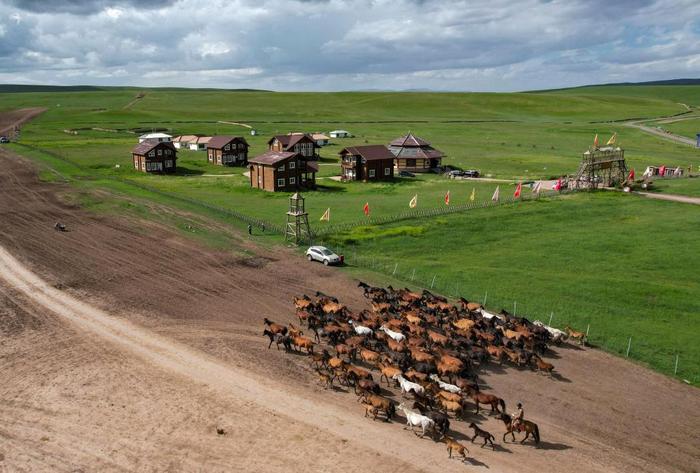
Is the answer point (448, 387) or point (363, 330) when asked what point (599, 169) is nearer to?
point (363, 330)

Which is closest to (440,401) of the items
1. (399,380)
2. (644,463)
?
(399,380)

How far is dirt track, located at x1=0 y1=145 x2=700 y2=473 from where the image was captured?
2359cm

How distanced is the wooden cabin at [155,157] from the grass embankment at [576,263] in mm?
53724

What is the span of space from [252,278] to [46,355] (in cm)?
1668

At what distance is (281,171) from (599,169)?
44.6 metres

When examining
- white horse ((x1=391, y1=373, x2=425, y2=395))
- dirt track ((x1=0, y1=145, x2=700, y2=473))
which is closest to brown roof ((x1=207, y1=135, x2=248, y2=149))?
dirt track ((x1=0, y1=145, x2=700, y2=473))

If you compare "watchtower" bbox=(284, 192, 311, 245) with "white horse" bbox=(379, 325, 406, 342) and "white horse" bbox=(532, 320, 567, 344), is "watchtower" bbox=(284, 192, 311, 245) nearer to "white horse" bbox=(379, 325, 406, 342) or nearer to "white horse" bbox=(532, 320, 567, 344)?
"white horse" bbox=(379, 325, 406, 342)

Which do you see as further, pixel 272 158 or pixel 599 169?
pixel 599 169

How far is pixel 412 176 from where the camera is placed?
100125 millimetres

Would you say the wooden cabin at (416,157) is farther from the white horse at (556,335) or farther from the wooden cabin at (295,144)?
the white horse at (556,335)

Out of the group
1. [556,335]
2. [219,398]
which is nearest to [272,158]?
[556,335]

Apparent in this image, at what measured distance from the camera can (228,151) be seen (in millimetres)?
112062

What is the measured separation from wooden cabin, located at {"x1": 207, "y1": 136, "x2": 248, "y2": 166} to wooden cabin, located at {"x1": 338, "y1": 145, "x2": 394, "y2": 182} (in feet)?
87.6

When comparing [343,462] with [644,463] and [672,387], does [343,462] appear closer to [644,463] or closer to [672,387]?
[644,463]
